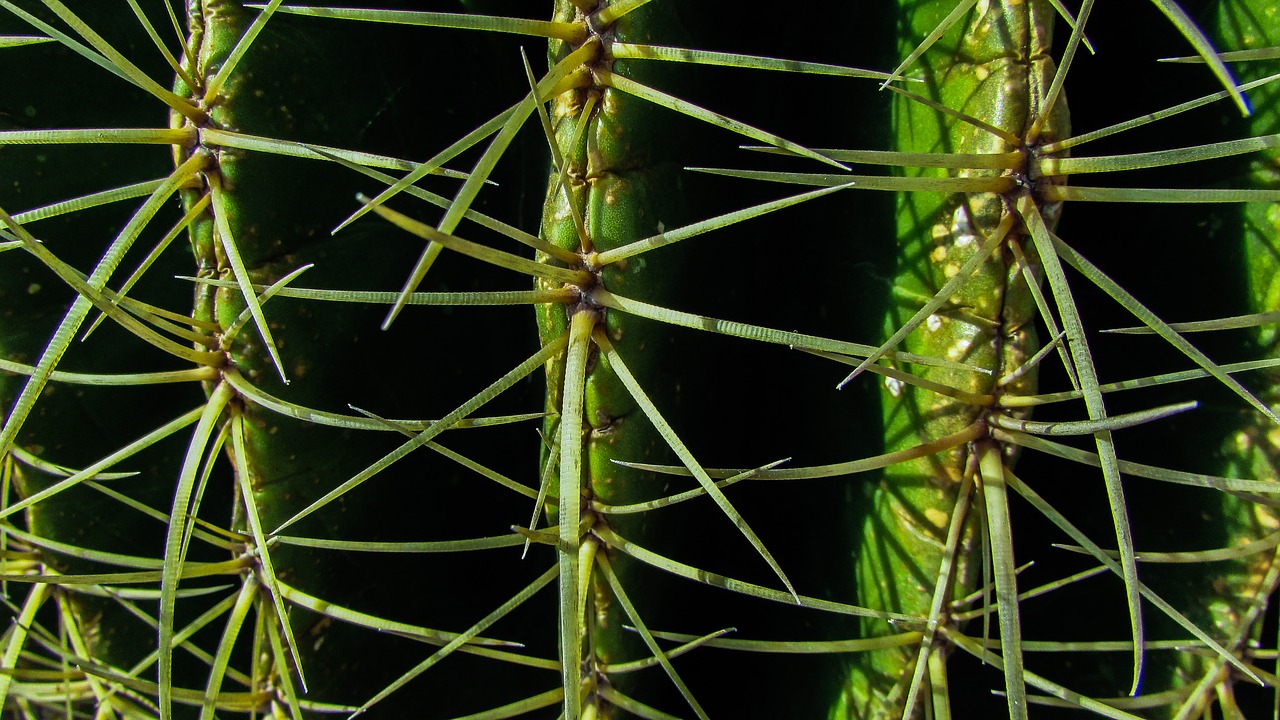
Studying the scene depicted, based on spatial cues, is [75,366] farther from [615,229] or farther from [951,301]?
[951,301]

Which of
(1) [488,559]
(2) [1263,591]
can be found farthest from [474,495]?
(2) [1263,591]

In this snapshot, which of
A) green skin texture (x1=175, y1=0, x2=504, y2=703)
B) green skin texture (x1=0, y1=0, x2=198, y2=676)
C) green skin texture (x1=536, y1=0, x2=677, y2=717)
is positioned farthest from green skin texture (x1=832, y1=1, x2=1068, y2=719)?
green skin texture (x1=0, y1=0, x2=198, y2=676)

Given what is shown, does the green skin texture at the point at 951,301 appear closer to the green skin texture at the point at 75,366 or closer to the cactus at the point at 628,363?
the cactus at the point at 628,363

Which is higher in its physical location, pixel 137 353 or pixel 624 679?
pixel 137 353

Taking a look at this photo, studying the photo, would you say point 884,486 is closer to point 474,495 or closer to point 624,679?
point 624,679

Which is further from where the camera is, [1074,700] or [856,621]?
[856,621]

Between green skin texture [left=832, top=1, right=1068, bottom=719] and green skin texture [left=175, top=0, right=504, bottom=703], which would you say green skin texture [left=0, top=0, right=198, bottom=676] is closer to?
green skin texture [left=175, top=0, right=504, bottom=703]

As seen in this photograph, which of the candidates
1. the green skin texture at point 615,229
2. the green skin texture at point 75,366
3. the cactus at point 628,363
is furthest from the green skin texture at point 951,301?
the green skin texture at point 75,366

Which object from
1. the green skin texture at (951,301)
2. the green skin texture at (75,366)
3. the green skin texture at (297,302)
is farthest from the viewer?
the green skin texture at (75,366)
